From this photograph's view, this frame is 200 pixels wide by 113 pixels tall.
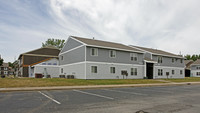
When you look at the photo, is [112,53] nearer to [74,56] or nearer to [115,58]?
[115,58]

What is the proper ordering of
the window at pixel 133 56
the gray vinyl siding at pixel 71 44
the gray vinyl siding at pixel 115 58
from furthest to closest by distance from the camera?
the window at pixel 133 56, the gray vinyl siding at pixel 71 44, the gray vinyl siding at pixel 115 58

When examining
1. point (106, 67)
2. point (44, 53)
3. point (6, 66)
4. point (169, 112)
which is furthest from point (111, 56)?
point (6, 66)

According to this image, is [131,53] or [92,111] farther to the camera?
[131,53]

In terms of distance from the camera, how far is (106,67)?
99.9 ft

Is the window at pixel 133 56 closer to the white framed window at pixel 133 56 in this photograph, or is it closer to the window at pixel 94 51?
the white framed window at pixel 133 56

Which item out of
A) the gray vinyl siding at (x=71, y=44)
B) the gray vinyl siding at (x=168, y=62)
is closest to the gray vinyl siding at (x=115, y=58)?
the gray vinyl siding at (x=71, y=44)

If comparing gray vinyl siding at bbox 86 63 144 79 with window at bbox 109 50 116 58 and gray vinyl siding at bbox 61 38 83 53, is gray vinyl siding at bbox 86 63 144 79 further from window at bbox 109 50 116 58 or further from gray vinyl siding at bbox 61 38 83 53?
gray vinyl siding at bbox 61 38 83 53

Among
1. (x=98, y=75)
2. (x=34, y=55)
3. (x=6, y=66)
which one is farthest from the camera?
(x=6, y=66)

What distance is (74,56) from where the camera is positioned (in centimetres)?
3262

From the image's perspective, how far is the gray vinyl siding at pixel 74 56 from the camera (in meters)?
29.3

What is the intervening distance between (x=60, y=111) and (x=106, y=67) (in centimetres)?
2369

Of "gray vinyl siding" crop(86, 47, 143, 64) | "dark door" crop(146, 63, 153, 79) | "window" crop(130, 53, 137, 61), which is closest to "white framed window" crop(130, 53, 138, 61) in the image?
"window" crop(130, 53, 137, 61)

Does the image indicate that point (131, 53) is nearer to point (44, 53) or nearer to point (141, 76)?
point (141, 76)

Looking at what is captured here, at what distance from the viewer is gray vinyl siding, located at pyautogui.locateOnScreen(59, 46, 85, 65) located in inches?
1155
